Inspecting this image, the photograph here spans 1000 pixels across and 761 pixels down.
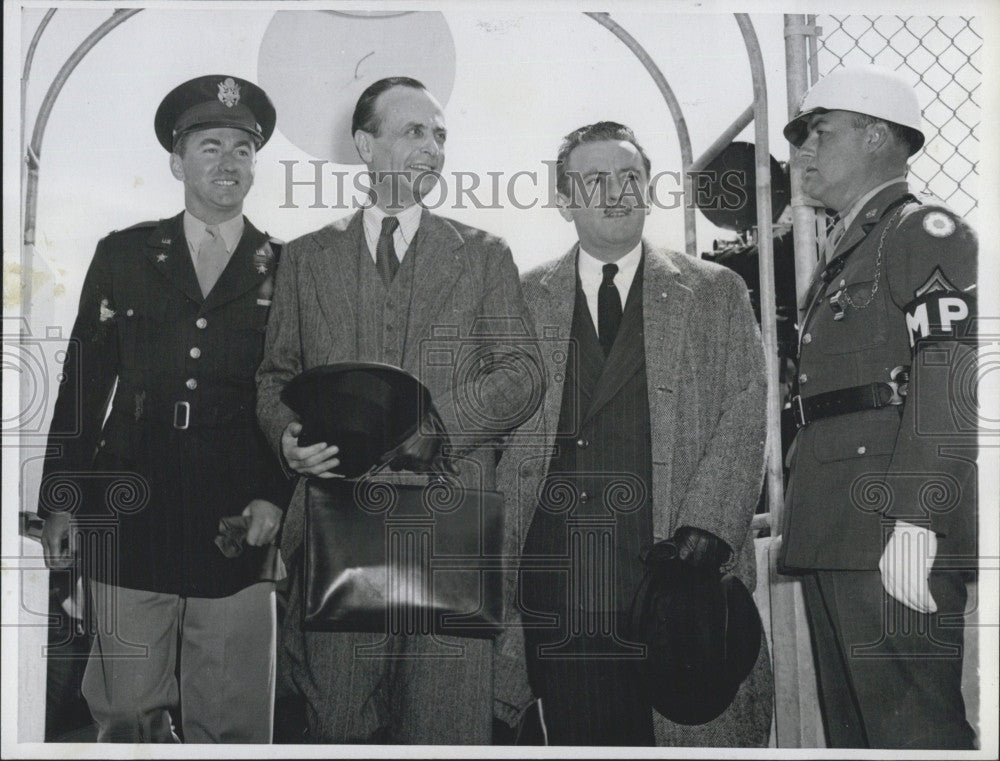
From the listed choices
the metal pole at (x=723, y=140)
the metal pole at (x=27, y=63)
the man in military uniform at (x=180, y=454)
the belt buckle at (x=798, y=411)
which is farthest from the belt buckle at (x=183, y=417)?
the belt buckle at (x=798, y=411)

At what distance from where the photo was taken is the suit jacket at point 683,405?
3.72m

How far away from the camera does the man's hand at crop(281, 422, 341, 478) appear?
368cm

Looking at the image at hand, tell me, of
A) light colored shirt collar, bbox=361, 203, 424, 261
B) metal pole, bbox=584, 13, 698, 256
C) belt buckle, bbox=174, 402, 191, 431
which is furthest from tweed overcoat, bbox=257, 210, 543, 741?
metal pole, bbox=584, 13, 698, 256

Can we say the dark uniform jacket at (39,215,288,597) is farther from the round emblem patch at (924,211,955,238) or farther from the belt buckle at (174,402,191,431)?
the round emblem patch at (924,211,955,238)

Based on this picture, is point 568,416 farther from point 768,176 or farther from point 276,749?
point 276,749

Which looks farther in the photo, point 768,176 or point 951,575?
point 768,176

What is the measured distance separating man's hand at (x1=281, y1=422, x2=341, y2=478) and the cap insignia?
42.2 inches

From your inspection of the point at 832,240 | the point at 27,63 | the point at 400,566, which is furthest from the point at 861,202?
the point at 27,63

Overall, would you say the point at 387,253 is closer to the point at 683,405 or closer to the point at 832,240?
the point at 683,405

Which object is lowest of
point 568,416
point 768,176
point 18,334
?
point 568,416

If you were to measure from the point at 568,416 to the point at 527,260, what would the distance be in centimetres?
52

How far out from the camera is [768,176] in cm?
388

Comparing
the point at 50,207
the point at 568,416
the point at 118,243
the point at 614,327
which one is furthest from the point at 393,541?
the point at 50,207

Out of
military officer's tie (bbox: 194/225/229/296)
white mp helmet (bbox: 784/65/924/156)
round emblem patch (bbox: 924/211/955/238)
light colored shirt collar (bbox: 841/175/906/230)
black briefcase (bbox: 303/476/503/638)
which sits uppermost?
white mp helmet (bbox: 784/65/924/156)
